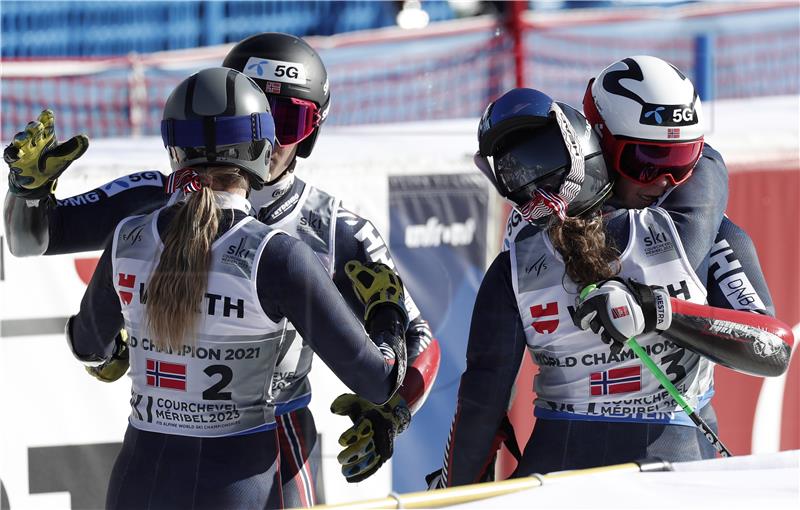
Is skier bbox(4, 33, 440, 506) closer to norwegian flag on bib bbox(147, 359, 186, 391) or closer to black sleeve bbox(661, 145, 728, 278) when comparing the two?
norwegian flag on bib bbox(147, 359, 186, 391)

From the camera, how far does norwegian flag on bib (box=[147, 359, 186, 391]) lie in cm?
252

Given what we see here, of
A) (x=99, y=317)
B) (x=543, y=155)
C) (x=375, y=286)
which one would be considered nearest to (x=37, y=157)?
(x=99, y=317)

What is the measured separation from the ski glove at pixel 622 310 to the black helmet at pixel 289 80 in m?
1.07

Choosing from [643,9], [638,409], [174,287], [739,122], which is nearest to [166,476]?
[174,287]

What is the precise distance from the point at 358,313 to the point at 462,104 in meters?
4.59

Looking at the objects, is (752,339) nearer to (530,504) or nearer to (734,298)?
(734,298)

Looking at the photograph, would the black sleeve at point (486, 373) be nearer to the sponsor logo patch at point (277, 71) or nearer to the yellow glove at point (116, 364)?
the sponsor logo patch at point (277, 71)

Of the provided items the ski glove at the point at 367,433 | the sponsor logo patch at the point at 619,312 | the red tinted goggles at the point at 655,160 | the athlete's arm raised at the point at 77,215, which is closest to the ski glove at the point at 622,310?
the sponsor logo patch at the point at 619,312

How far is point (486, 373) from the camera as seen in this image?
113 inches

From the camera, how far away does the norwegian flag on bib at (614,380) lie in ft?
9.30

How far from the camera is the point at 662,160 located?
282 cm

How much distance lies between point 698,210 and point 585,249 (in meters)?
0.33

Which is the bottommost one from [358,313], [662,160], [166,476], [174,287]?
[166,476]

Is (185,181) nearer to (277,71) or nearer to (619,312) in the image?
(277,71)
